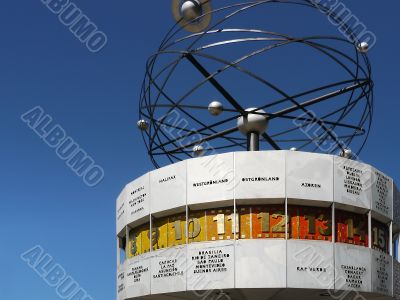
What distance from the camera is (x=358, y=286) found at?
30.6 m

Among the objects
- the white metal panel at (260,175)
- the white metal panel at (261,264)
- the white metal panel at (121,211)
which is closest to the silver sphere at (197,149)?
the white metal panel at (121,211)

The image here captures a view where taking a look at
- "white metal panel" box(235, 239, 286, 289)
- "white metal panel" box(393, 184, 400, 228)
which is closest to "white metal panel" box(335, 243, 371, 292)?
"white metal panel" box(235, 239, 286, 289)

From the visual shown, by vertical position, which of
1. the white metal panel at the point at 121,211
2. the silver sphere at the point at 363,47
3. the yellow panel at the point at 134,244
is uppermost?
the silver sphere at the point at 363,47

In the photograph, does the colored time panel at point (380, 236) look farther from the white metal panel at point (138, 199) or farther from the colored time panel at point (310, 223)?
the white metal panel at point (138, 199)

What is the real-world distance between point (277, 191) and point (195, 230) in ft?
12.7

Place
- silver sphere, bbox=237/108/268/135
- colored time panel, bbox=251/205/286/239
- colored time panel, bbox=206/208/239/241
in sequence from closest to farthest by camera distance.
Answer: colored time panel, bbox=251/205/286/239 → colored time panel, bbox=206/208/239/241 → silver sphere, bbox=237/108/268/135

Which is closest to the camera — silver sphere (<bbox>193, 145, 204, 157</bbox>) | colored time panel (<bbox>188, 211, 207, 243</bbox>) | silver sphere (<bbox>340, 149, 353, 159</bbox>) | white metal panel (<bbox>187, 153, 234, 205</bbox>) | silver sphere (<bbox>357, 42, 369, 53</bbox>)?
white metal panel (<bbox>187, 153, 234, 205</bbox>)

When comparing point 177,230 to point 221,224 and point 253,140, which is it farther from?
point 253,140

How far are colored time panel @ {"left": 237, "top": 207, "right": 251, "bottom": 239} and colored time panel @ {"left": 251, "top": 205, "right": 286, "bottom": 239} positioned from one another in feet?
0.54

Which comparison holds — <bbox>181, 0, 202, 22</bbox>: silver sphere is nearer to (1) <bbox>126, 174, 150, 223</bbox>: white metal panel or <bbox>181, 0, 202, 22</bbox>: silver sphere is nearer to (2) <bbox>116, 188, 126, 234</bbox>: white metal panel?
(1) <bbox>126, 174, 150, 223</bbox>: white metal panel

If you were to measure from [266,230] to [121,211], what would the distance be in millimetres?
8702

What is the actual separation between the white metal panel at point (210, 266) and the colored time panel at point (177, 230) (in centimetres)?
88

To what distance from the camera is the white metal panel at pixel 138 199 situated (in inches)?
1299

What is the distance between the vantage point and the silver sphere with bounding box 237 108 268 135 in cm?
3462
